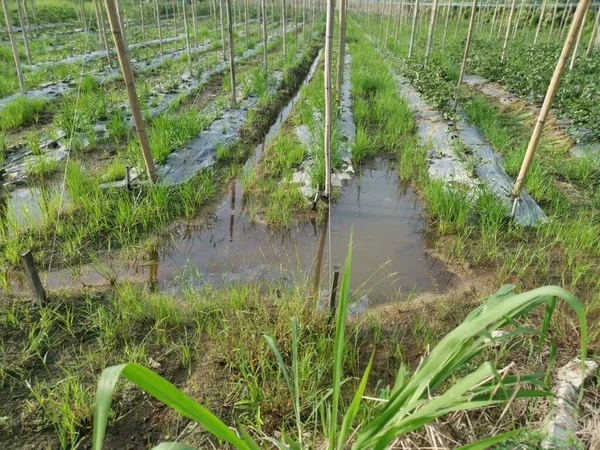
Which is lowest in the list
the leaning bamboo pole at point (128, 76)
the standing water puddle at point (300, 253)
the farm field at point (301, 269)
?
the standing water puddle at point (300, 253)

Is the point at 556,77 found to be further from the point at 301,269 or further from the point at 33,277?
the point at 33,277

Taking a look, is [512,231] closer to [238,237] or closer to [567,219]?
[567,219]

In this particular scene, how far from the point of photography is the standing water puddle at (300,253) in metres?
2.95

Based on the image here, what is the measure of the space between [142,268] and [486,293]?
2562mm

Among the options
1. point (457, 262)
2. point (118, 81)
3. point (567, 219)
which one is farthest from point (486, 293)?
point (118, 81)

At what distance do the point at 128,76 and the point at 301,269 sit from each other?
2160mm

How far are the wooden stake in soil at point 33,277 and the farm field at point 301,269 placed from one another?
0.02 m

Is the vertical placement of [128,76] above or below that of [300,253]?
above

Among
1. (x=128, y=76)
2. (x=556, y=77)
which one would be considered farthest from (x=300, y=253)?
(x=556, y=77)

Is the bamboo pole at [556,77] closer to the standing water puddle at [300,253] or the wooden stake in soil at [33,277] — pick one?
the standing water puddle at [300,253]

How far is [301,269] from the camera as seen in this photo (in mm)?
3100

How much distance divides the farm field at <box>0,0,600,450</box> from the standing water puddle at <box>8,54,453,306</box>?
0.07ft

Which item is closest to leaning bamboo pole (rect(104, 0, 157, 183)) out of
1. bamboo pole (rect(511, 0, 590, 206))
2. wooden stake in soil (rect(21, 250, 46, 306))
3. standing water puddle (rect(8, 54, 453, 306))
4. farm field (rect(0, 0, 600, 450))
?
farm field (rect(0, 0, 600, 450))

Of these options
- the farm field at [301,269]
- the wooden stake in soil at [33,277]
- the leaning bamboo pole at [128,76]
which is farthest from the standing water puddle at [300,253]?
the leaning bamboo pole at [128,76]
